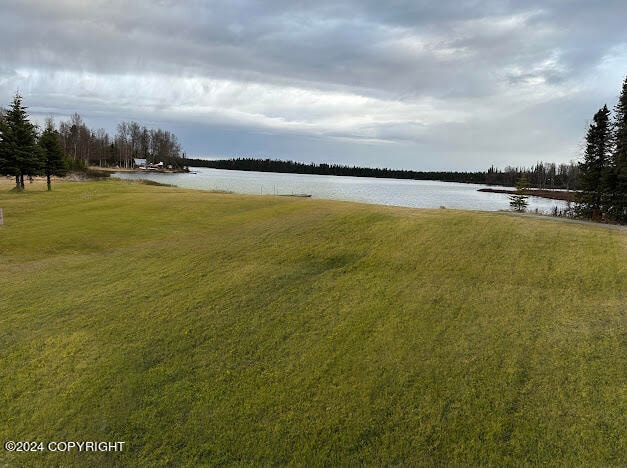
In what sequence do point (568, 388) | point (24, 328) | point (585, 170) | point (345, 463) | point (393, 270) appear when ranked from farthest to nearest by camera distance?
point (585, 170)
point (393, 270)
point (24, 328)
point (568, 388)
point (345, 463)

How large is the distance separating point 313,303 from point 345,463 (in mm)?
5078

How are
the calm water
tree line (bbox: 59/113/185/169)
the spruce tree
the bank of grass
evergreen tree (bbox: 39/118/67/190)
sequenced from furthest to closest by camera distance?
1. tree line (bbox: 59/113/185/169)
2. the calm water
3. evergreen tree (bbox: 39/118/67/190)
4. the spruce tree
5. the bank of grass

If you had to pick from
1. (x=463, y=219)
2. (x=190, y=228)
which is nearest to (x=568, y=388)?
(x=463, y=219)

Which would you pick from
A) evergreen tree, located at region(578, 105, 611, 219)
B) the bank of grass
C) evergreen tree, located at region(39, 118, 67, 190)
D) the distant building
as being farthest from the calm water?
the distant building

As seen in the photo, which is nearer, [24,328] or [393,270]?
[24,328]

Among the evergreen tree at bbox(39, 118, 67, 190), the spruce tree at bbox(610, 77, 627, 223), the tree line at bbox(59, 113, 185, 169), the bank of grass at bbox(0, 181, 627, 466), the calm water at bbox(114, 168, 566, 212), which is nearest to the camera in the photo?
the bank of grass at bbox(0, 181, 627, 466)

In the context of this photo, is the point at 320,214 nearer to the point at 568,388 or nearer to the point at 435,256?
the point at 435,256

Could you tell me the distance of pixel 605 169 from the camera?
41.2 m

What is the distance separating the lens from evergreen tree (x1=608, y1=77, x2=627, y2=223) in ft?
129

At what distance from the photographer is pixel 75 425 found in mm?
6777

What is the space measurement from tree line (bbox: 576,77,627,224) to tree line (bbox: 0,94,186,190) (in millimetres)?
63445

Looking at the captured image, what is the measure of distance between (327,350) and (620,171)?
44514 mm

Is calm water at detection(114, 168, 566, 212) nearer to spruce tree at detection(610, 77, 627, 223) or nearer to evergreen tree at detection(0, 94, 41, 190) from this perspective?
spruce tree at detection(610, 77, 627, 223)

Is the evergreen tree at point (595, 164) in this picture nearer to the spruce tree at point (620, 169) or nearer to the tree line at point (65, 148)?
the spruce tree at point (620, 169)
